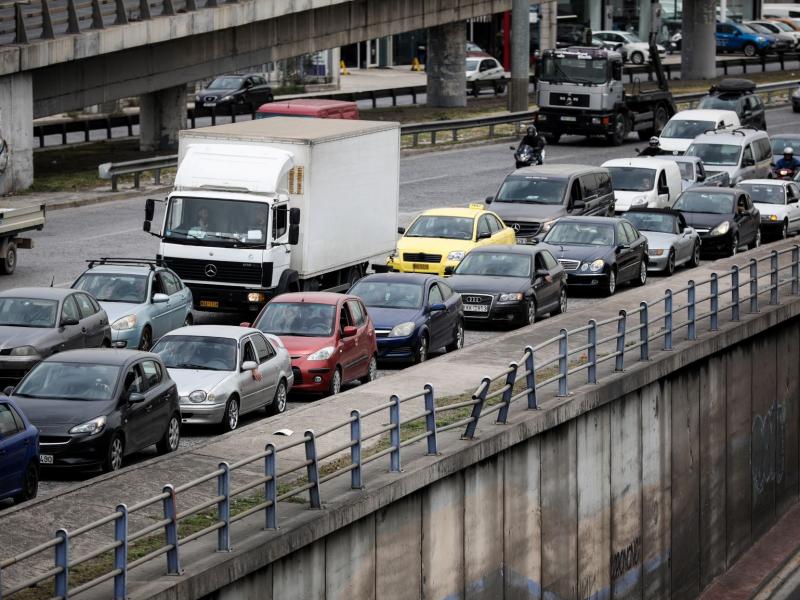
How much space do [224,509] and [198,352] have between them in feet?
28.3

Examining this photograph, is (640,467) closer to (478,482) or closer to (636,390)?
(636,390)

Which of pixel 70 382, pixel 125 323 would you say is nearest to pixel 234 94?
pixel 125 323

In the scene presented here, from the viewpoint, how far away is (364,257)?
3145 cm

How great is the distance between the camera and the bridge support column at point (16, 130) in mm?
42469

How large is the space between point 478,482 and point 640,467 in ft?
18.3

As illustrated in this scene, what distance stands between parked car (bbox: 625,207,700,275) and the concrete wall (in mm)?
4838

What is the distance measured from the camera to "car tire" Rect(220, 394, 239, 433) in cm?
2156

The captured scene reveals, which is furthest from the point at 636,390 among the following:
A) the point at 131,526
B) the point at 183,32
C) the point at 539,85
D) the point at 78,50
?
the point at 539,85

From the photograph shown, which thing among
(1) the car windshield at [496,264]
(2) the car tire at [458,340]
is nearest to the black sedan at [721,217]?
(1) the car windshield at [496,264]

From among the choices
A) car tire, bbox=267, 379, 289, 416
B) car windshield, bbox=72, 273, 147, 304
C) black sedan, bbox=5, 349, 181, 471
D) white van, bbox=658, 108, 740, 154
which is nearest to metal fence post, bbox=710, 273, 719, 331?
car tire, bbox=267, 379, 289, 416

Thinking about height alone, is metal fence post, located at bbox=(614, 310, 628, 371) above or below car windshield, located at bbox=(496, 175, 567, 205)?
below

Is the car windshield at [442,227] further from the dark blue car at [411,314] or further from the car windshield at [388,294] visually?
the car windshield at [388,294]

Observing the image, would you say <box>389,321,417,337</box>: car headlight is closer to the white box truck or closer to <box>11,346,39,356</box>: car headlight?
the white box truck

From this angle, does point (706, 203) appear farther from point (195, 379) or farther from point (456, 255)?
point (195, 379)
